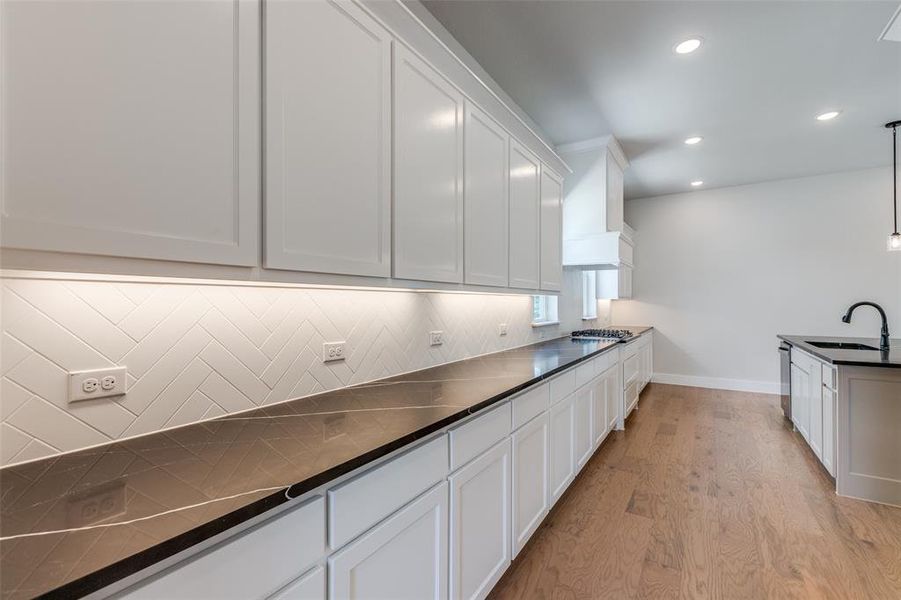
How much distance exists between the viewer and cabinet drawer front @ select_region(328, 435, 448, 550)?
36.5 inches

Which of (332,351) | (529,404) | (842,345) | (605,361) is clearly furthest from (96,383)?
(842,345)

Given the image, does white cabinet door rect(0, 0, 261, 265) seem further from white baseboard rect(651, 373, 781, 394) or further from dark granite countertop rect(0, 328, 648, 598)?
white baseboard rect(651, 373, 781, 394)

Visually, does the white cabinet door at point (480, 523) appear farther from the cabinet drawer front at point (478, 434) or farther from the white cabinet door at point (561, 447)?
the white cabinet door at point (561, 447)

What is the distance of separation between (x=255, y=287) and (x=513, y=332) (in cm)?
220

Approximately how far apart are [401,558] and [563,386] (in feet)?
4.87

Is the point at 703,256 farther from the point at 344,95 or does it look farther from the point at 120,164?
the point at 120,164

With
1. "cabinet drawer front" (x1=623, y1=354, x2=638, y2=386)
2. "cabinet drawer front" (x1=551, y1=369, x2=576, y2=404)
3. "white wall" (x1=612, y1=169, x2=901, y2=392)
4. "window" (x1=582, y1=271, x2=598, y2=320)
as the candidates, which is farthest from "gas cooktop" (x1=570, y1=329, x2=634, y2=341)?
"white wall" (x1=612, y1=169, x2=901, y2=392)

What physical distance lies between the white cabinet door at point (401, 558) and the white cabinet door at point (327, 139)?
76 cm

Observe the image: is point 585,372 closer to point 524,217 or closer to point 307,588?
point 524,217

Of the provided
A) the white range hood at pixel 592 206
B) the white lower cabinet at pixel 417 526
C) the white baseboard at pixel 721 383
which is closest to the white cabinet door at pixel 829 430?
the white range hood at pixel 592 206

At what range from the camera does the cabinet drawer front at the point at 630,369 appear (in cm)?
405

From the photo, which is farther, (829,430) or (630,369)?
(630,369)

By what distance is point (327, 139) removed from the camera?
127cm

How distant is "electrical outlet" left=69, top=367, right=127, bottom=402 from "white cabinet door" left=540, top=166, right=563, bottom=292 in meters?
2.46
